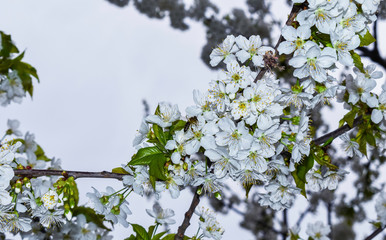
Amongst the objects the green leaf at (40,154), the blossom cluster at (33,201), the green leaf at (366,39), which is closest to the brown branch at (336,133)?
the green leaf at (366,39)

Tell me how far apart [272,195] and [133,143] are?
1.76 ft

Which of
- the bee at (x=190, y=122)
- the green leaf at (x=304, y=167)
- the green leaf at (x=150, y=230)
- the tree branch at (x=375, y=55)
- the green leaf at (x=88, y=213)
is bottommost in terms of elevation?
the green leaf at (x=150, y=230)

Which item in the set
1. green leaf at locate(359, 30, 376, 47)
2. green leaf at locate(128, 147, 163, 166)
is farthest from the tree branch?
green leaf at locate(128, 147, 163, 166)

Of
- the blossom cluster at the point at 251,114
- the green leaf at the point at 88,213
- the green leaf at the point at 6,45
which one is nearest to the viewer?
the blossom cluster at the point at 251,114

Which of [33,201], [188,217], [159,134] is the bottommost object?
[33,201]

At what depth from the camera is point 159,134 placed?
4.67ft

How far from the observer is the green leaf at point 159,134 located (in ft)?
4.64

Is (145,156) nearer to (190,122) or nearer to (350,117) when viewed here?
(190,122)

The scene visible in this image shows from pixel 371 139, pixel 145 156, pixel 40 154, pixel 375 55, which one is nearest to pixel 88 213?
pixel 145 156

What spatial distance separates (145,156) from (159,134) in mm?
89

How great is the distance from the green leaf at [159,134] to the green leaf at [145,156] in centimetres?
3

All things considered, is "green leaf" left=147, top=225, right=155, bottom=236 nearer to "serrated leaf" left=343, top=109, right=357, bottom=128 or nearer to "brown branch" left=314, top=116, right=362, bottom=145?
"brown branch" left=314, top=116, right=362, bottom=145

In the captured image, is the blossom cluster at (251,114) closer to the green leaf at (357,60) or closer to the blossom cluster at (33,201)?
the green leaf at (357,60)

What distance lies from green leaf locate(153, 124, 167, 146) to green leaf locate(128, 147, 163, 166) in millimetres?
34
